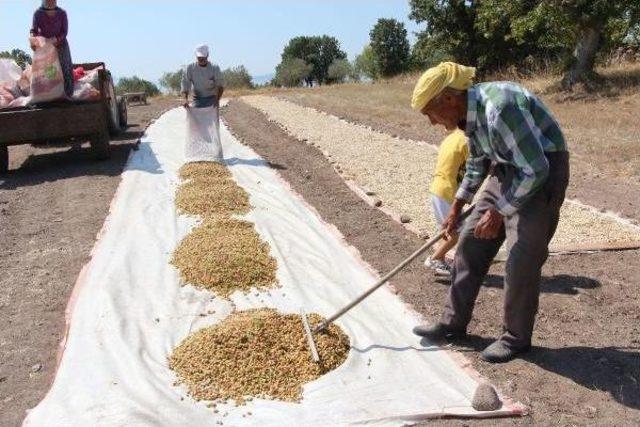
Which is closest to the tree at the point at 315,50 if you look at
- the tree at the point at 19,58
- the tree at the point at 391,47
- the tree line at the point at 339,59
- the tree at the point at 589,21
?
the tree line at the point at 339,59

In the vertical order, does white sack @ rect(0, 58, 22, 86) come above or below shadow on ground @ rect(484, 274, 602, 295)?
above

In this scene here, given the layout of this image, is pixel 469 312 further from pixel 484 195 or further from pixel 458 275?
pixel 484 195

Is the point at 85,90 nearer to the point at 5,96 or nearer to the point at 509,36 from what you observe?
the point at 5,96

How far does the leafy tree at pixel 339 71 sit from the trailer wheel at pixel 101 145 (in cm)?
5650

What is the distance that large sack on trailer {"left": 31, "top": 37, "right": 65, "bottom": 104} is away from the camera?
7.50 m

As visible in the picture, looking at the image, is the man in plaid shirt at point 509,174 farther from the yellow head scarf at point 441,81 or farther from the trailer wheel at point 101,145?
the trailer wheel at point 101,145

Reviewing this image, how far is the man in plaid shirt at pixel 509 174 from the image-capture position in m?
2.76

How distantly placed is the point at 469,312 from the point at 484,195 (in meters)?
0.70

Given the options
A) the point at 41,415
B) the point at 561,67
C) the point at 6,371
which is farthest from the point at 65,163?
the point at 561,67

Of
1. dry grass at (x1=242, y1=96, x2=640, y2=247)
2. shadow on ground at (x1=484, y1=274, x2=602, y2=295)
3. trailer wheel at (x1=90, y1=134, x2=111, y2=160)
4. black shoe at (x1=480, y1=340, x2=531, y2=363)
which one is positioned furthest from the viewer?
trailer wheel at (x1=90, y1=134, x2=111, y2=160)

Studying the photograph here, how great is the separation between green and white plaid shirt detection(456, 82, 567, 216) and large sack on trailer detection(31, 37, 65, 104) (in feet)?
20.9

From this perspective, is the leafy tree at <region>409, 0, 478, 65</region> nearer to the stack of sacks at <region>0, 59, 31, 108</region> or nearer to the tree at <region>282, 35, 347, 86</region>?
the stack of sacks at <region>0, 59, 31, 108</region>

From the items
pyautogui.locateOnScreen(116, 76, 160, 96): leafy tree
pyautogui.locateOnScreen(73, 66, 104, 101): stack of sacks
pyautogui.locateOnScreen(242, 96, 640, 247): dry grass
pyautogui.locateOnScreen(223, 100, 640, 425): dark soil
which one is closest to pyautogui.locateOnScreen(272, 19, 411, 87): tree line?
pyautogui.locateOnScreen(116, 76, 160, 96): leafy tree

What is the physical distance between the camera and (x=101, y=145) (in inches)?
342
